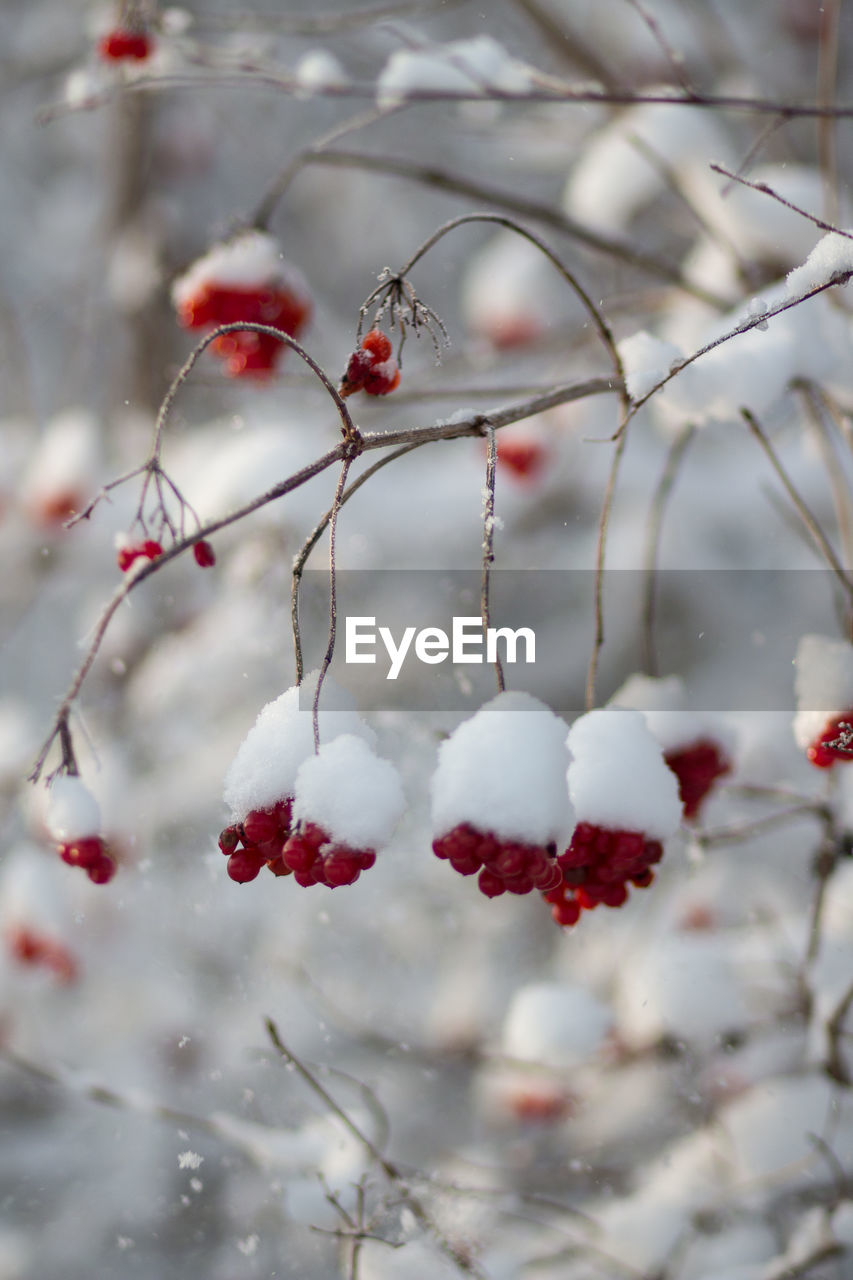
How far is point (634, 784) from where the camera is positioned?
0.77 m

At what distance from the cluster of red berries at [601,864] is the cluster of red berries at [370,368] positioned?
421 mm

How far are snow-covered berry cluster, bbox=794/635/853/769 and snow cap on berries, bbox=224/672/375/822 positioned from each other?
1.57 feet

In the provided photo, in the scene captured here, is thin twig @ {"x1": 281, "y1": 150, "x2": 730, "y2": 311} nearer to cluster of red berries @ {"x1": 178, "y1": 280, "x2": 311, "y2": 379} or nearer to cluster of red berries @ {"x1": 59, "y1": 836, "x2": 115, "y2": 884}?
cluster of red berries @ {"x1": 178, "y1": 280, "x2": 311, "y2": 379}

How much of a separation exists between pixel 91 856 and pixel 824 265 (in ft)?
2.79

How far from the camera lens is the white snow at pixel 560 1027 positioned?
1.60 meters

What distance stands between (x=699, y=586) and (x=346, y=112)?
6.41 ft

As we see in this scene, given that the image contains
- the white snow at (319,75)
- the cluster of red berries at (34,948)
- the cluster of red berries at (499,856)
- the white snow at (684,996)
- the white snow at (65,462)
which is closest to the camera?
the cluster of red berries at (499,856)

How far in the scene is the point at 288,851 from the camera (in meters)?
0.67

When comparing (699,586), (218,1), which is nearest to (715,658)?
(699,586)

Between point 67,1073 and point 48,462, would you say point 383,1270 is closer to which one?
point 67,1073

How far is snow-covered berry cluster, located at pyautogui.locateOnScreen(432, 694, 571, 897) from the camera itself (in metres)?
0.64

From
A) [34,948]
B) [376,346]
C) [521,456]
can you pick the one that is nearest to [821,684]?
[376,346]

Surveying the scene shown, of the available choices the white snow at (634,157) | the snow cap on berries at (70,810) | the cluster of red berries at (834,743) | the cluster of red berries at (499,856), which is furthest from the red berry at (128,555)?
the white snow at (634,157)

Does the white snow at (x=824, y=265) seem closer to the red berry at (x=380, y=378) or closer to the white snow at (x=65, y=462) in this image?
the red berry at (x=380, y=378)
